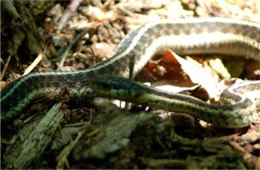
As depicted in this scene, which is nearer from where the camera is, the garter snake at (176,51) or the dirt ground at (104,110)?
the dirt ground at (104,110)

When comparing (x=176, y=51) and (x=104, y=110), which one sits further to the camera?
(x=176, y=51)

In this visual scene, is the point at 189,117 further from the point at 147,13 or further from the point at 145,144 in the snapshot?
the point at 147,13

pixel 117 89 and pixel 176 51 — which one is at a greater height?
pixel 117 89

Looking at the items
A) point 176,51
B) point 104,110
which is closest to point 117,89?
point 104,110

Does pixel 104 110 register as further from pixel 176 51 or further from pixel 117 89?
pixel 176 51

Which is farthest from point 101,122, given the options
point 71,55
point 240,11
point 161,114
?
point 240,11

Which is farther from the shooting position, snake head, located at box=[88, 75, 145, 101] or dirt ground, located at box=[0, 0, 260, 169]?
snake head, located at box=[88, 75, 145, 101]

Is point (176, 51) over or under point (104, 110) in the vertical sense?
under

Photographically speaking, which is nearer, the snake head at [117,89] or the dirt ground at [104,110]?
the dirt ground at [104,110]
